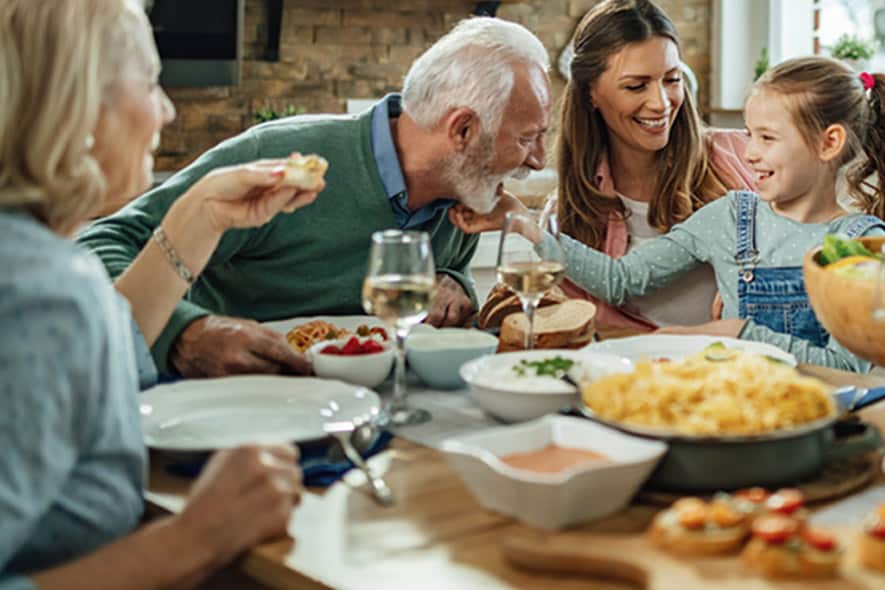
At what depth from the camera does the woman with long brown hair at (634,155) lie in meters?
2.64

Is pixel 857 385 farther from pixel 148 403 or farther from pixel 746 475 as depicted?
pixel 148 403

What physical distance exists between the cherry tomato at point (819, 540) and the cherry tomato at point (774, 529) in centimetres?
1

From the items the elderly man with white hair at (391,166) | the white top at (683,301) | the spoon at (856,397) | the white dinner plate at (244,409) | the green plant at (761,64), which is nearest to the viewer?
the white dinner plate at (244,409)

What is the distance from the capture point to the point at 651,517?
3.57 feet

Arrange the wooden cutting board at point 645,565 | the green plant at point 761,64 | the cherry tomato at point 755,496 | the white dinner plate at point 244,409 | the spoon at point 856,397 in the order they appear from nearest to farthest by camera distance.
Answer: the wooden cutting board at point 645,565 < the cherry tomato at point 755,496 < the white dinner plate at point 244,409 < the spoon at point 856,397 < the green plant at point 761,64

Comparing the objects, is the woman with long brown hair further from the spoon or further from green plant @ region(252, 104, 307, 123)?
green plant @ region(252, 104, 307, 123)

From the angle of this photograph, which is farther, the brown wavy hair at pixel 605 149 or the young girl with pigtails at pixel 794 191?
the brown wavy hair at pixel 605 149

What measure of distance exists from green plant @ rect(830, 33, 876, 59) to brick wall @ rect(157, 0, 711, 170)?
1.39m

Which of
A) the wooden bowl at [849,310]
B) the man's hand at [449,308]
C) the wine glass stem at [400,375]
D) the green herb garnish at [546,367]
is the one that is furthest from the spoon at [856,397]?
the man's hand at [449,308]

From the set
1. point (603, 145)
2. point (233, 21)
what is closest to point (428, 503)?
point (603, 145)

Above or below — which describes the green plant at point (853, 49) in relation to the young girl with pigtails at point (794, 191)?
above

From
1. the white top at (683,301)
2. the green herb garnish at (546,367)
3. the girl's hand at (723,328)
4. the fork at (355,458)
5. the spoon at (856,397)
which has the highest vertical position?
the green herb garnish at (546,367)

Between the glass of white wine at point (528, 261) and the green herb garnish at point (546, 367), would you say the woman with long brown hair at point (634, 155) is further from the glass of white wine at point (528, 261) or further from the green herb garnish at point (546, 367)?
the green herb garnish at point (546, 367)

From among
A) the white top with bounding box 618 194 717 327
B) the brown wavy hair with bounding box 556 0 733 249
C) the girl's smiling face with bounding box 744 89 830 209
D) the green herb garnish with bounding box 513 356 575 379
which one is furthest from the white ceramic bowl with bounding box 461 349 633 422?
the brown wavy hair with bounding box 556 0 733 249
